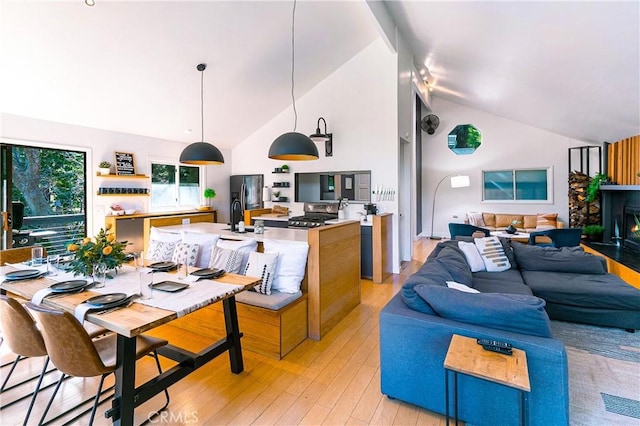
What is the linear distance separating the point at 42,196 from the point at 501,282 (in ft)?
20.9

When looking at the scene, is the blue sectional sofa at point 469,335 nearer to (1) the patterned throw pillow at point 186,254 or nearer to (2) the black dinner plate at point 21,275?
(1) the patterned throw pillow at point 186,254

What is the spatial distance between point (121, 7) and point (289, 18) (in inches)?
81.3

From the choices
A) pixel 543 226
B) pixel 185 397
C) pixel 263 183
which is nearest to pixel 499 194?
pixel 543 226

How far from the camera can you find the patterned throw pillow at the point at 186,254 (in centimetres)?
319

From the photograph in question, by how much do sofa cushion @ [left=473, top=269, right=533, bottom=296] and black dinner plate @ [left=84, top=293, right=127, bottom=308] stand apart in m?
3.00

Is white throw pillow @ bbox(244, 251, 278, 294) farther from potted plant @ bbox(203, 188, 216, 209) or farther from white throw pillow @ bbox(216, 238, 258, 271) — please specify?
potted plant @ bbox(203, 188, 216, 209)

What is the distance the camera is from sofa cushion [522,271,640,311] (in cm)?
281

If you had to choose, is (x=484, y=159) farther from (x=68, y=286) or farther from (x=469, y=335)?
(x=68, y=286)

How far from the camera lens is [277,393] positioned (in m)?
2.11

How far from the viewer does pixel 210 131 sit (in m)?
6.51

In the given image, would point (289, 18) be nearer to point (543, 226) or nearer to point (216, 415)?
point (216, 415)

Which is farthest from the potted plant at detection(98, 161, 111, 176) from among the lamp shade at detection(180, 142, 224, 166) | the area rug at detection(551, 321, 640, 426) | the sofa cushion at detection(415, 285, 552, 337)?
the area rug at detection(551, 321, 640, 426)

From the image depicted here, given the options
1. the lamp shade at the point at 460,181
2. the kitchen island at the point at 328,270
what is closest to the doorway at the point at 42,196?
the kitchen island at the point at 328,270

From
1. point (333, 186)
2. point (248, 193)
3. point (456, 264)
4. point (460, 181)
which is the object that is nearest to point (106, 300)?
point (456, 264)
